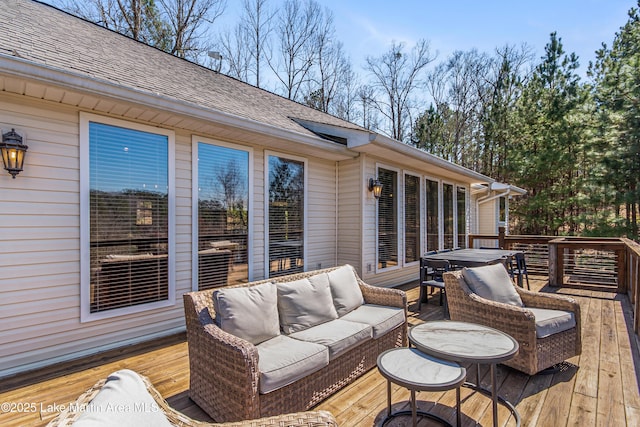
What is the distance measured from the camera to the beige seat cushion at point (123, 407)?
98 cm

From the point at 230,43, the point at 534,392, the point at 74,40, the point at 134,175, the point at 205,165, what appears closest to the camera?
the point at 534,392

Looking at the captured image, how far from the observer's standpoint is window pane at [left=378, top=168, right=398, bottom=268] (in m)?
6.14

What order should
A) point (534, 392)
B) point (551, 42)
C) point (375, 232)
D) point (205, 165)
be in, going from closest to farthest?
point (534, 392) → point (205, 165) → point (375, 232) → point (551, 42)

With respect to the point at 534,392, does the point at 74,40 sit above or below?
above

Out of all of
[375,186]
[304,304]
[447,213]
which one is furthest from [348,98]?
[304,304]

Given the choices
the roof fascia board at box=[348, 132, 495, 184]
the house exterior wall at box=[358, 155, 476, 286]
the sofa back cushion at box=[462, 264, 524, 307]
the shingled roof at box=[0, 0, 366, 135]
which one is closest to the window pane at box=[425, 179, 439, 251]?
the house exterior wall at box=[358, 155, 476, 286]

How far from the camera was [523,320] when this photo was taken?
2.75m

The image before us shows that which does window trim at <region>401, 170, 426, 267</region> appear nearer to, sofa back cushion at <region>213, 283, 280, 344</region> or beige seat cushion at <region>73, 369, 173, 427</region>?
sofa back cushion at <region>213, 283, 280, 344</region>

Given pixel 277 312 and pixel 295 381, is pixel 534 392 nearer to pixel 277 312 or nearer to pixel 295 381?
pixel 295 381

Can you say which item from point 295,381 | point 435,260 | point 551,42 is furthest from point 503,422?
point 551,42

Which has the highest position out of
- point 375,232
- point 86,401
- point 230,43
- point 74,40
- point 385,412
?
point 230,43

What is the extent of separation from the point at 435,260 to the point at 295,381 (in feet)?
11.7

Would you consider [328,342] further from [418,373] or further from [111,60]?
[111,60]

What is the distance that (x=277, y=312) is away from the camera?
2764 millimetres
